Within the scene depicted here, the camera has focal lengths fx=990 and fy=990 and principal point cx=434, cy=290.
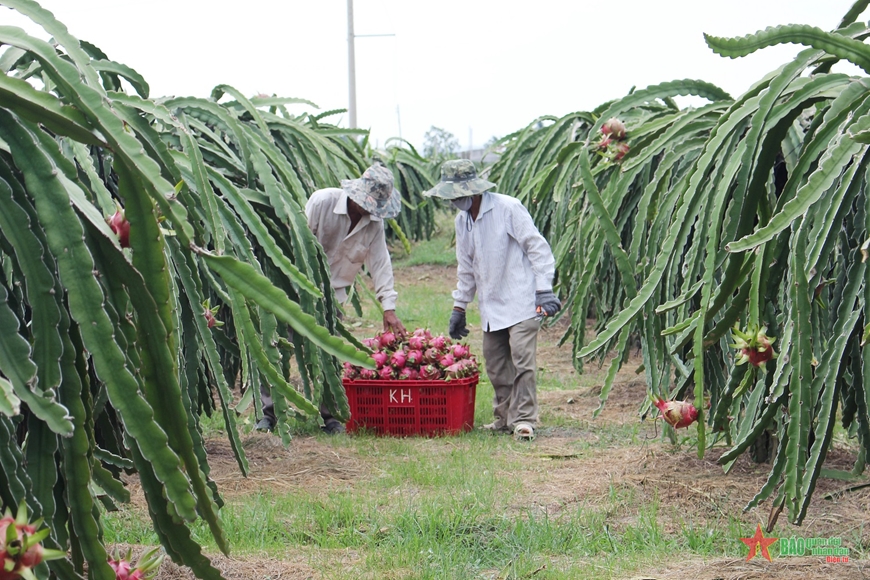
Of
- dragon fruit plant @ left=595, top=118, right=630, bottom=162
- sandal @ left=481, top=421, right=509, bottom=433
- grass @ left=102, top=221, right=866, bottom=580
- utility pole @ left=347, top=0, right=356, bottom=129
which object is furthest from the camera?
utility pole @ left=347, top=0, right=356, bottom=129

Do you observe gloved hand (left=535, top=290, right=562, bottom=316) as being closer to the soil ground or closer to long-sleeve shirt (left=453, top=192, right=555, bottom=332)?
long-sleeve shirt (left=453, top=192, right=555, bottom=332)

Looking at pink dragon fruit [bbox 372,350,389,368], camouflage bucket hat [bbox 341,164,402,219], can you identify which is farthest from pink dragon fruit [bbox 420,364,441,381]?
camouflage bucket hat [bbox 341,164,402,219]

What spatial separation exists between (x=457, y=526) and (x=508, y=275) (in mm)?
2345

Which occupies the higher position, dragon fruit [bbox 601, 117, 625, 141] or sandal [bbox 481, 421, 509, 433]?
dragon fruit [bbox 601, 117, 625, 141]

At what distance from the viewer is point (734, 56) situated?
2709 millimetres

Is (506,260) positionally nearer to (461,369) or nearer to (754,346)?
(461,369)

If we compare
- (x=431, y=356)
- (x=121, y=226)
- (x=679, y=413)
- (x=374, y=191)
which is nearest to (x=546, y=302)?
(x=431, y=356)

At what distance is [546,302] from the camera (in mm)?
5543

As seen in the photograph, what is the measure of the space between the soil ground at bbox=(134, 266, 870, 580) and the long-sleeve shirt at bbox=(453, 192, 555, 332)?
2.45 feet

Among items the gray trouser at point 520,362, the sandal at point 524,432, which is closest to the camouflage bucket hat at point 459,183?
the gray trouser at point 520,362

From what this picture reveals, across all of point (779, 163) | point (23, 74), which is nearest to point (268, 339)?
point (23, 74)

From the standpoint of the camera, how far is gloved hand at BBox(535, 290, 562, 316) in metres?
5.52

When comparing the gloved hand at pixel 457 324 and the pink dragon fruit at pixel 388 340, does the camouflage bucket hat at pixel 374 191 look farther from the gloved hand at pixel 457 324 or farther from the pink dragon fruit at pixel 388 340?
the gloved hand at pixel 457 324

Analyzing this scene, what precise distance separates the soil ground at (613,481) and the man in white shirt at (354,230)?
528mm
